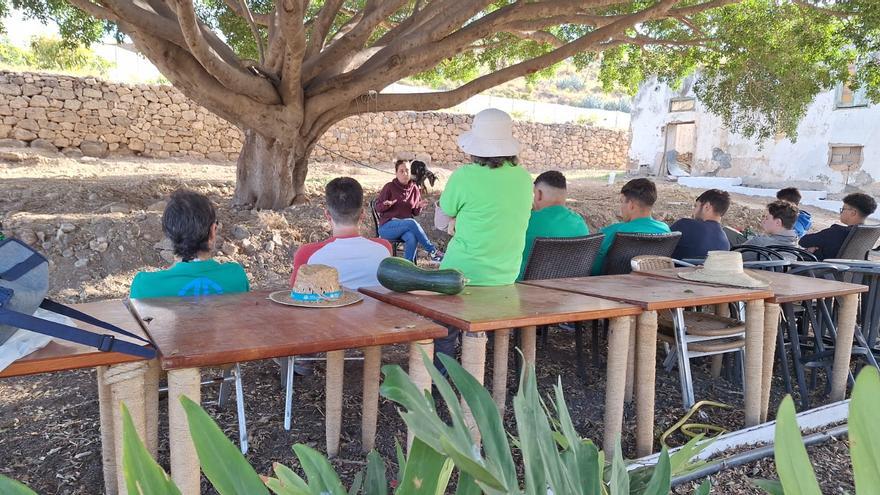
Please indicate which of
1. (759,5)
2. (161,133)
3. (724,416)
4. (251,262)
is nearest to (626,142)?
(759,5)

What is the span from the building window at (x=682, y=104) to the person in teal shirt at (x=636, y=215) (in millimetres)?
15698

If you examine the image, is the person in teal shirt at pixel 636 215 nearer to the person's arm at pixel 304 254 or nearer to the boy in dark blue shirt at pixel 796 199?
the person's arm at pixel 304 254

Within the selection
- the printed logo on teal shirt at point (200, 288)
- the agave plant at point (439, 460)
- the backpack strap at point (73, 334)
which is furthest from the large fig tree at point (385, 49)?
the agave plant at point (439, 460)

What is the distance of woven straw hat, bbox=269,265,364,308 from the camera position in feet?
7.79

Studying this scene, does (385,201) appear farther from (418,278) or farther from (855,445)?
(855,445)

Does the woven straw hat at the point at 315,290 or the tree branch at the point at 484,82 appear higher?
the tree branch at the point at 484,82

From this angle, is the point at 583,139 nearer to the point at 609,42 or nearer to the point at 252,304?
the point at 609,42

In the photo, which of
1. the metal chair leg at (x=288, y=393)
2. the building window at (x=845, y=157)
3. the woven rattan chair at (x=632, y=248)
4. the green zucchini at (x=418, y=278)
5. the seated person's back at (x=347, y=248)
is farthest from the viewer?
the building window at (x=845, y=157)

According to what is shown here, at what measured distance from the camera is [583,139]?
69.9 feet

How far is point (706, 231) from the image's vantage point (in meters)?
4.49

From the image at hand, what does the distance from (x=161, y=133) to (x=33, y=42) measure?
26.4 feet

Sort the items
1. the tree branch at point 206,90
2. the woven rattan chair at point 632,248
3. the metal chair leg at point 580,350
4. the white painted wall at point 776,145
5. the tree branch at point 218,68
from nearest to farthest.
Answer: the metal chair leg at point 580,350 → the woven rattan chair at point 632,248 → the tree branch at point 218,68 → the tree branch at point 206,90 → the white painted wall at point 776,145

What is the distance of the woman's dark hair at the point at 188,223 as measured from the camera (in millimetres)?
2707

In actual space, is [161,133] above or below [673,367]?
above
